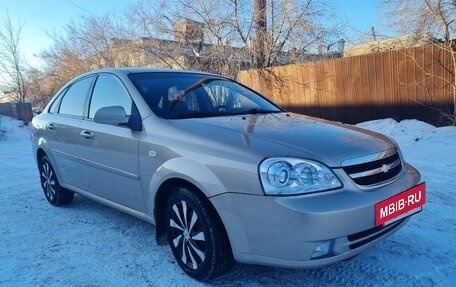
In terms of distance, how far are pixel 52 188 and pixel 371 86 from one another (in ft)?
25.0

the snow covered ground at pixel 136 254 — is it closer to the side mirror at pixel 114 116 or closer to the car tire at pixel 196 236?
the car tire at pixel 196 236

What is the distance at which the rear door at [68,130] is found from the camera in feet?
13.5

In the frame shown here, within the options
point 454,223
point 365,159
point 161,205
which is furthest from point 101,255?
point 454,223

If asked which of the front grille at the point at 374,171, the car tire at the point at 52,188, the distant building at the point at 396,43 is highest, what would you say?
the distant building at the point at 396,43

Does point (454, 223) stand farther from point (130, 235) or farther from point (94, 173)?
point (94, 173)

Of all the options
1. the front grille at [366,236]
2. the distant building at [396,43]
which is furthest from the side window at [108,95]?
the distant building at [396,43]

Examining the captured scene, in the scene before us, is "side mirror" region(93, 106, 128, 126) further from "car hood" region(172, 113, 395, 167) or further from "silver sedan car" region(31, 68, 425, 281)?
"car hood" region(172, 113, 395, 167)

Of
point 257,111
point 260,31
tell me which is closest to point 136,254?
point 257,111

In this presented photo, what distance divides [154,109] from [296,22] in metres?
10.4

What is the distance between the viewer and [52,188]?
4852 millimetres

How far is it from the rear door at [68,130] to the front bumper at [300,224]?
88.4 inches

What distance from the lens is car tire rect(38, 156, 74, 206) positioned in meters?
4.76

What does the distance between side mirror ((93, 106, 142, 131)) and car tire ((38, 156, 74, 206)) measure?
185 cm

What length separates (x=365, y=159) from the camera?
8.24ft
